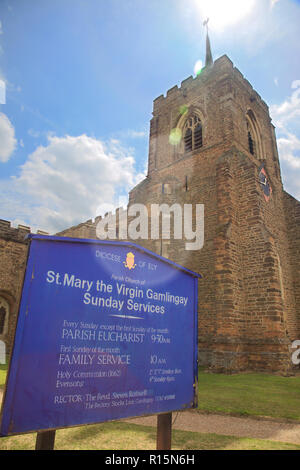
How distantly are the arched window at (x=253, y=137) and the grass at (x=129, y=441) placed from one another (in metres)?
15.3

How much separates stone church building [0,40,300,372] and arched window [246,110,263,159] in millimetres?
63

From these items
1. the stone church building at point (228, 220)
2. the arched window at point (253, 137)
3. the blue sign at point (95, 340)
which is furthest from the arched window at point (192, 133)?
the blue sign at point (95, 340)

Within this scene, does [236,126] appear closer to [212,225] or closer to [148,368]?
[212,225]

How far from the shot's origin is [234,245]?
11.6m

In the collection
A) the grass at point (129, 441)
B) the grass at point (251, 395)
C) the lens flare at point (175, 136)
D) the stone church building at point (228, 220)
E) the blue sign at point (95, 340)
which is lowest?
the grass at point (251, 395)

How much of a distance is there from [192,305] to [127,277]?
105 cm

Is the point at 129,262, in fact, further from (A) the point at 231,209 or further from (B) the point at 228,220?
(A) the point at 231,209

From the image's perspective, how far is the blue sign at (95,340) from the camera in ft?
6.95

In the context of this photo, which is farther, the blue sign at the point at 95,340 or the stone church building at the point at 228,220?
the stone church building at the point at 228,220

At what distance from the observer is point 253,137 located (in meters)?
17.0

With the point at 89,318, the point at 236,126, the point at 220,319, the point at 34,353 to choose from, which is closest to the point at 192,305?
the point at 89,318

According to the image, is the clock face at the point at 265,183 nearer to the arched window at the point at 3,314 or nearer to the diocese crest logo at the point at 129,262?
the diocese crest logo at the point at 129,262

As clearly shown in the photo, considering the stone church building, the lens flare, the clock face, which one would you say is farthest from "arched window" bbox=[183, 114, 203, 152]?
the clock face

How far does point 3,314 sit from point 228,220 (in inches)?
517
